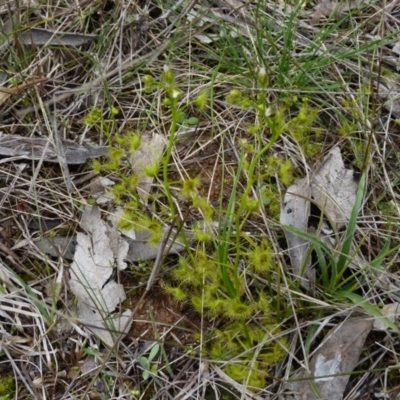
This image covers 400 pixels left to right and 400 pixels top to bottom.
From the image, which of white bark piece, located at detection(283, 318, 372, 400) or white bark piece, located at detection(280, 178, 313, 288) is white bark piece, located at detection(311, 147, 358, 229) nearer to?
white bark piece, located at detection(280, 178, 313, 288)

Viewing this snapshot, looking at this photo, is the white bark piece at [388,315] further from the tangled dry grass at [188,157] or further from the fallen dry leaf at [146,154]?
the fallen dry leaf at [146,154]

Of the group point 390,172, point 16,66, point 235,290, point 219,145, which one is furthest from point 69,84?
point 390,172

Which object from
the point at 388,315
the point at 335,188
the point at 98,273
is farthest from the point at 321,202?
the point at 98,273

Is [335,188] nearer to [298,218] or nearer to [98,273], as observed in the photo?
[298,218]

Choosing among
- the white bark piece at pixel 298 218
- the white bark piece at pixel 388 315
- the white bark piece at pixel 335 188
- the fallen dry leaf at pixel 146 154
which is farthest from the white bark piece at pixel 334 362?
the fallen dry leaf at pixel 146 154

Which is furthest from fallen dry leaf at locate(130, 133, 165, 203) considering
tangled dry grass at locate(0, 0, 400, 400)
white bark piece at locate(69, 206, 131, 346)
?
white bark piece at locate(69, 206, 131, 346)
